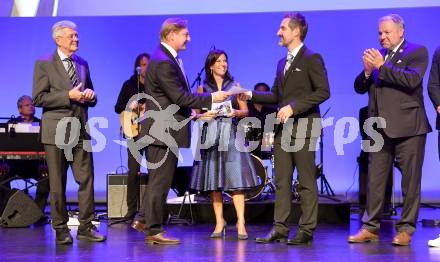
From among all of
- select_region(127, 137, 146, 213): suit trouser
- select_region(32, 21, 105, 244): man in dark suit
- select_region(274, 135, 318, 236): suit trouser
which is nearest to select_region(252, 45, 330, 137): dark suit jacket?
select_region(274, 135, 318, 236): suit trouser

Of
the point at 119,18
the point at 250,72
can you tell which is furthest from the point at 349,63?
the point at 119,18

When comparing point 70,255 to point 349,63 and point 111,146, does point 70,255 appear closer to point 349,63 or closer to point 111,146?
point 111,146

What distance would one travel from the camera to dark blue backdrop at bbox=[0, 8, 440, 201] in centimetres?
917

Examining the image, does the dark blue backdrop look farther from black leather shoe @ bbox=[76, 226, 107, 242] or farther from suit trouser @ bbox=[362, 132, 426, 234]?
black leather shoe @ bbox=[76, 226, 107, 242]

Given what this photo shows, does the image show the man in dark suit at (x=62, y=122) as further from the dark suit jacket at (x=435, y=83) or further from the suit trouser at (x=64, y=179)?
the dark suit jacket at (x=435, y=83)

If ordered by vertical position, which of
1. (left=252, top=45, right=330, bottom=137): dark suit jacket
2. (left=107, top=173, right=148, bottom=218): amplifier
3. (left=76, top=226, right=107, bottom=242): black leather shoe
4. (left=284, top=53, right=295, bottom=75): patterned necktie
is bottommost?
(left=76, top=226, right=107, bottom=242): black leather shoe

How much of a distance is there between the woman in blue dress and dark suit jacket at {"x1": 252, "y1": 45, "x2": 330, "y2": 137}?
67cm

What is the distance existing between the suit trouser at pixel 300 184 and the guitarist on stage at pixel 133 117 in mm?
2143

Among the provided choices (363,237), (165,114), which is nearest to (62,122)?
(165,114)

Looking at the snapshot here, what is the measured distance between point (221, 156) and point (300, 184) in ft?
2.69

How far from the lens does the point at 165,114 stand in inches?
208

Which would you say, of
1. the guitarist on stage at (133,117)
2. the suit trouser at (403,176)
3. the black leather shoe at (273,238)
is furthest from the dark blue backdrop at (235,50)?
the black leather shoe at (273,238)

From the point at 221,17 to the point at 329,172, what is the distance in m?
2.55

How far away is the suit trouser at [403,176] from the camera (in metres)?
5.22
